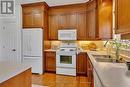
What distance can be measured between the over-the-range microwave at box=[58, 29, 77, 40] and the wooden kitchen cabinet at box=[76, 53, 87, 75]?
2.47 feet

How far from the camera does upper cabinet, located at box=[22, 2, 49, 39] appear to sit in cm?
585

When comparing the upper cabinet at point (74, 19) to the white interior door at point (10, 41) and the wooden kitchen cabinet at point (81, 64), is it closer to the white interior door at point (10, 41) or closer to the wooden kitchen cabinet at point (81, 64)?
the wooden kitchen cabinet at point (81, 64)

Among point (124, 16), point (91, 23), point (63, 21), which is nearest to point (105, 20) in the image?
point (91, 23)

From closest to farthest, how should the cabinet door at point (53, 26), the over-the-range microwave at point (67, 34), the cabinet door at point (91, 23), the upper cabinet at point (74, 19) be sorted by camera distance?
1. the cabinet door at point (91, 23)
2. the upper cabinet at point (74, 19)
3. the over-the-range microwave at point (67, 34)
4. the cabinet door at point (53, 26)

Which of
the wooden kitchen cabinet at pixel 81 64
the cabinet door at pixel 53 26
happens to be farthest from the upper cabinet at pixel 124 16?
the cabinet door at pixel 53 26

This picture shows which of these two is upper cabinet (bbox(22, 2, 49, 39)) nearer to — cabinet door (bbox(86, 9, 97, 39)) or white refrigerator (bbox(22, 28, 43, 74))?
white refrigerator (bbox(22, 28, 43, 74))

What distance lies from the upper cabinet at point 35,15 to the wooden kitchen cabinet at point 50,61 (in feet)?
2.36

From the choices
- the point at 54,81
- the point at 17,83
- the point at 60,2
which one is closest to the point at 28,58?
the point at 54,81

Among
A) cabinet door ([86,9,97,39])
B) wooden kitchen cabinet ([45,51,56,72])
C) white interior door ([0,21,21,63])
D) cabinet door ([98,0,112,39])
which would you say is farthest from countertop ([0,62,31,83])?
white interior door ([0,21,21,63])

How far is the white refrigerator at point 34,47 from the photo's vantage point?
573 centimetres

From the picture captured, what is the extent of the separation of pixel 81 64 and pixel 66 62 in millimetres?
565

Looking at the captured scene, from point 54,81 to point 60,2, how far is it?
2.95 m

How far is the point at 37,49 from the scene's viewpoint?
18.9 feet

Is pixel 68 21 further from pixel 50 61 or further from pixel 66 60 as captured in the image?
pixel 50 61
